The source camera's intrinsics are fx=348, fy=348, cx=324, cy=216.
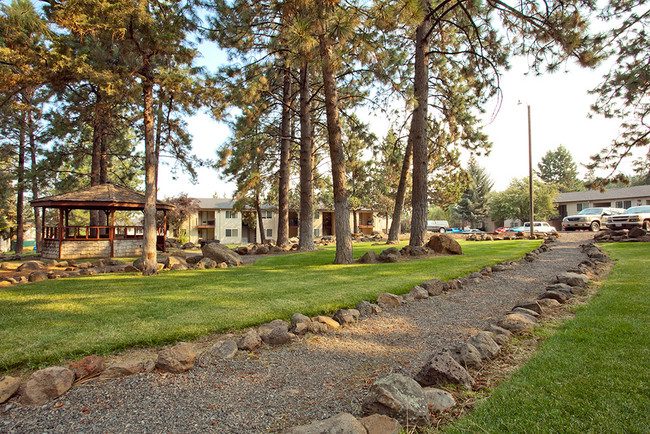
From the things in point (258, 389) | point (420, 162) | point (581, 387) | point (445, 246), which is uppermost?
point (420, 162)

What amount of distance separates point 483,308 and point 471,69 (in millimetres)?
9429

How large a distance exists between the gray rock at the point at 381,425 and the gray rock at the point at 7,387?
2.68 m

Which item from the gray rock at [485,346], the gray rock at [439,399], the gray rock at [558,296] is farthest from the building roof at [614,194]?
the gray rock at [439,399]

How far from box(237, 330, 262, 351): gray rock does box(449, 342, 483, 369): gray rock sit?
206cm

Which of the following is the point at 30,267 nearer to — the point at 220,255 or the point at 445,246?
the point at 220,255

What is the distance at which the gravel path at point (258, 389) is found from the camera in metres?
→ 2.38

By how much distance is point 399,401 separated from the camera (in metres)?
2.29

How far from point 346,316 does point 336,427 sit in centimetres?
275

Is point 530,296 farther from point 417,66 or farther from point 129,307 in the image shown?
point 417,66

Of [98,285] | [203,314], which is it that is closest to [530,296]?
[203,314]

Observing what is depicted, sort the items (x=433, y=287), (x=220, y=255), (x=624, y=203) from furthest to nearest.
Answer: (x=624, y=203), (x=220, y=255), (x=433, y=287)

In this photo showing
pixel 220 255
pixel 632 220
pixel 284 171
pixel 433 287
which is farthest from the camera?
pixel 632 220

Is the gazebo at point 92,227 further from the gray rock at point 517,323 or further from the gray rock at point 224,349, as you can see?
the gray rock at point 517,323

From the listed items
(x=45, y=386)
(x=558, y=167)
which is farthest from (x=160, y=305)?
(x=558, y=167)
